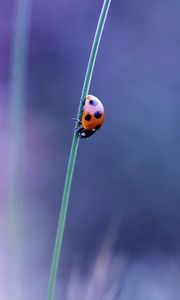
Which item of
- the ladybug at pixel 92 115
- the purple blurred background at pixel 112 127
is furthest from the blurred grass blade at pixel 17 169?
the purple blurred background at pixel 112 127

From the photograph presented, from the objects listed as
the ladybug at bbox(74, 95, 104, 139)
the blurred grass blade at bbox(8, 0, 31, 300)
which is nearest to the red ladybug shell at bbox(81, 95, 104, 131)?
the ladybug at bbox(74, 95, 104, 139)

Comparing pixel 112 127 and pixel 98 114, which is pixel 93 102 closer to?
pixel 98 114

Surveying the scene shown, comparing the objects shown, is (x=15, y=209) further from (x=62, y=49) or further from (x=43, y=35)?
(x=62, y=49)

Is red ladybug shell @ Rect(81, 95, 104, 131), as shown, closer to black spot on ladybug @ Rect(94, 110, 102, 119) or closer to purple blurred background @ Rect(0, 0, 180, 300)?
black spot on ladybug @ Rect(94, 110, 102, 119)

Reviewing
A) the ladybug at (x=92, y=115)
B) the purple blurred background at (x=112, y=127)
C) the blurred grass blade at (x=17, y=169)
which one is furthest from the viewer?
the purple blurred background at (x=112, y=127)

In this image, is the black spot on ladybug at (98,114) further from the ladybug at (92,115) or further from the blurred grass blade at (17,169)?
the blurred grass blade at (17,169)
